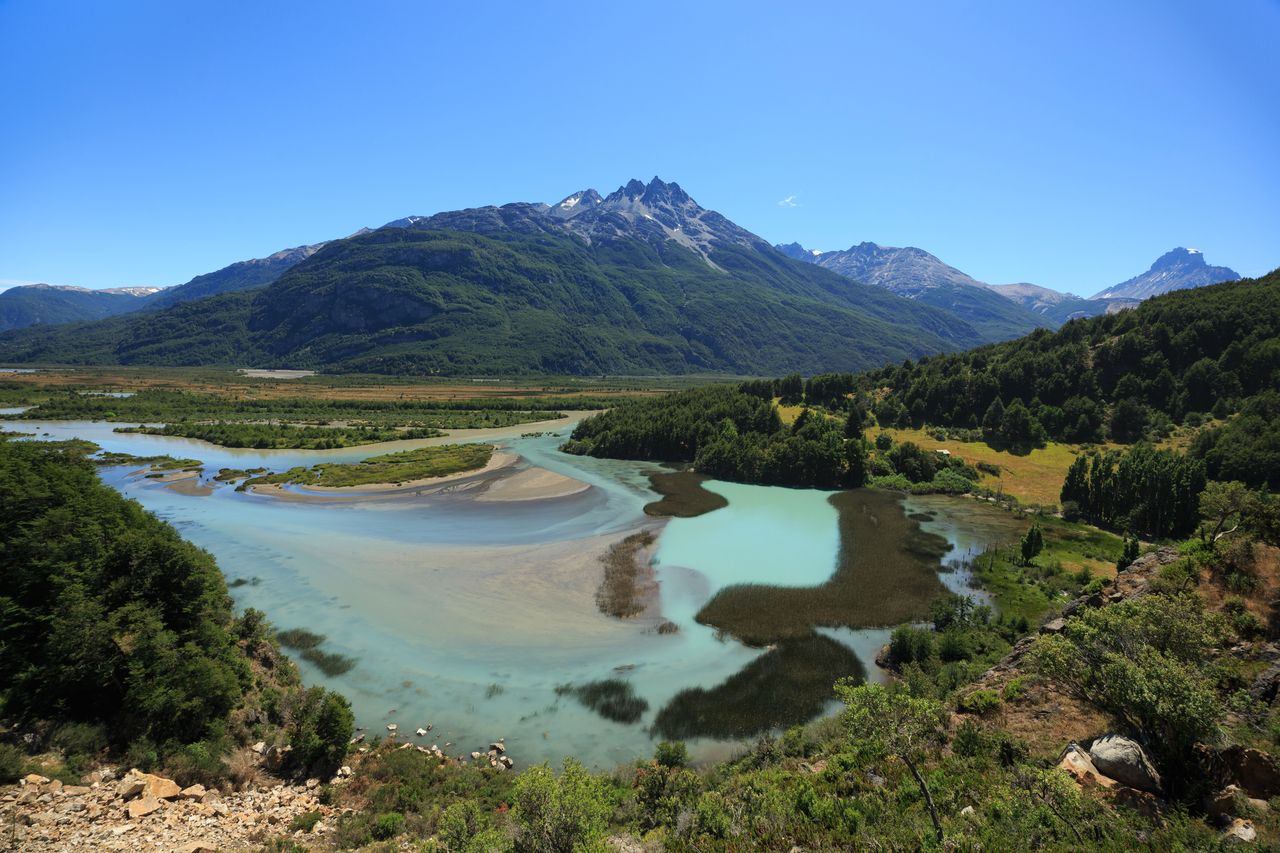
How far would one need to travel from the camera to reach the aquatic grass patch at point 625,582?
35.2 metres

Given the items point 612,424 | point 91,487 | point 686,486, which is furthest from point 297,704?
point 612,424

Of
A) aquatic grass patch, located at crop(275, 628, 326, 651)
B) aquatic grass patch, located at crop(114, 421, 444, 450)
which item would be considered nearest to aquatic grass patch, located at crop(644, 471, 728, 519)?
aquatic grass patch, located at crop(275, 628, 326, 651)

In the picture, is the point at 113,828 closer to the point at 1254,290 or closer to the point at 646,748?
the point at 646,748

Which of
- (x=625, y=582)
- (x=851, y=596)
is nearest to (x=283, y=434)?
(x=625, y=582)

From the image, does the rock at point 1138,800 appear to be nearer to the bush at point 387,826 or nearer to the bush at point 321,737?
the bush at point 387,826

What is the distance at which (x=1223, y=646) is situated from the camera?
18.3 m

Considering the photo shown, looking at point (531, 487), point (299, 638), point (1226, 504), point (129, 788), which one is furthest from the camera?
point (531, 487)

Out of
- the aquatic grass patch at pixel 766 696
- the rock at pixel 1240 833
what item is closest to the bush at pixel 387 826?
the aquatic grass patch at pixel 766 696

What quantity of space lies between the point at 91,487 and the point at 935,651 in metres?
45.5

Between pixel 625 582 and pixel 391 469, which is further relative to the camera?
pixel 391 469

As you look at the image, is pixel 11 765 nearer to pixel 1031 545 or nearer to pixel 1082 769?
pixel 1082 769

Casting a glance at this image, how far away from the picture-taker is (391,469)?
74.0 m

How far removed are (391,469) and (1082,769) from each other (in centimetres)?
7614

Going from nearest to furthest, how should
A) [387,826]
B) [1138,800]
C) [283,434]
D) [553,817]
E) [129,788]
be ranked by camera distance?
[553,817], [1138,800], [129,788], [387,826], [283,434]
